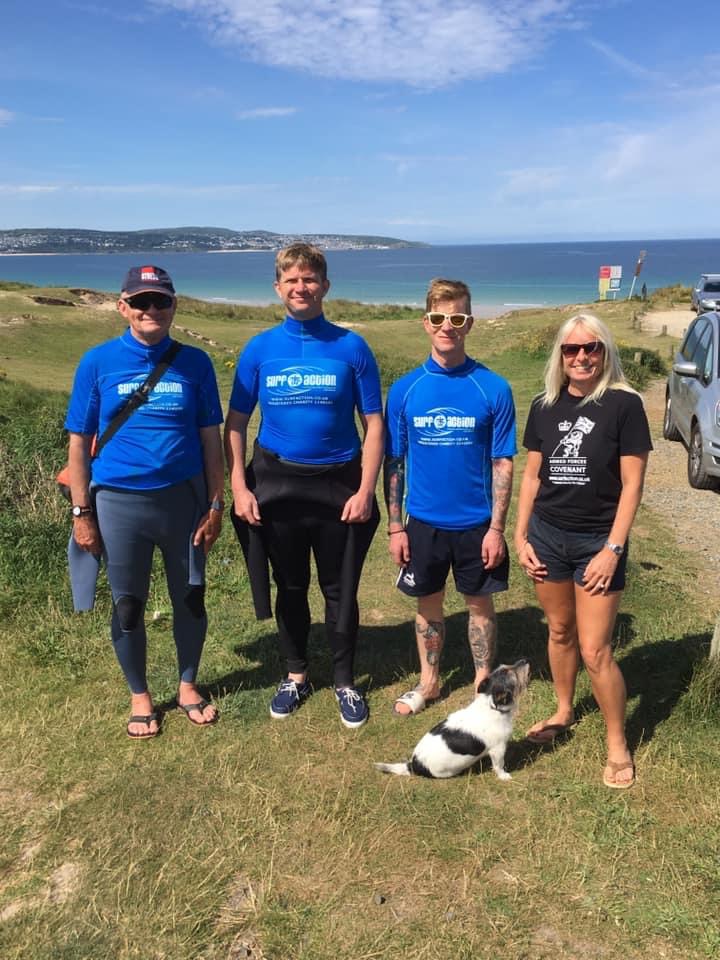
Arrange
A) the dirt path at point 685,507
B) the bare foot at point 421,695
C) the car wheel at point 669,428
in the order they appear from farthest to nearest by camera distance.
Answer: the car wheel at point 669,428
the dirt path at point 685,507
the bare foot at point 421,695

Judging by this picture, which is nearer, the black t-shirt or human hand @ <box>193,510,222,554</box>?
the black t-shirt

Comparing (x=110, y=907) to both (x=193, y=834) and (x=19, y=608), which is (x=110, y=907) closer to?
(x=193, y=834)

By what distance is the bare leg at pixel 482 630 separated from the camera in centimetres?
394

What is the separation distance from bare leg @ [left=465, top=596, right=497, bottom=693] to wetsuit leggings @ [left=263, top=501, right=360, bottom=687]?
68 cm

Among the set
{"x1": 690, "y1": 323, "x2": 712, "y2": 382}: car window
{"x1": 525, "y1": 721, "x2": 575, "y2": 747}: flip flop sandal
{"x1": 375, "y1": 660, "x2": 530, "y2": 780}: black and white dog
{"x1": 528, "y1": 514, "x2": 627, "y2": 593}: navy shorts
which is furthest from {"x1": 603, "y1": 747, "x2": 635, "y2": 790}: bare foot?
{"x1": 690, "y1": 323, "x2": 712, "y2": 382}: car window

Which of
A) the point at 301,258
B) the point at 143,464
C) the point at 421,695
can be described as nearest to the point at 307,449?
the point at 143,464

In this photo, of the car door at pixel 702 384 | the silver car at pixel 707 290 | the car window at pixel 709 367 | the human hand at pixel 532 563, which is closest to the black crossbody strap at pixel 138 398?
the human hand at pixel 532 563

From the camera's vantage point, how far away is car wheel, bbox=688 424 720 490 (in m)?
8.51

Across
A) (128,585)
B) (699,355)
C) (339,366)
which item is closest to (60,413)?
(128,585)

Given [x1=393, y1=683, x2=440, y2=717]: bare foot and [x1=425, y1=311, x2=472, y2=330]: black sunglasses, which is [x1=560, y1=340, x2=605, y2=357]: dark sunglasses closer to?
[x1=425, y1=311, x2=472, y2=330]: black sunglasses

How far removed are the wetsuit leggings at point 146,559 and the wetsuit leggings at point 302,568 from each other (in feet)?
1.43

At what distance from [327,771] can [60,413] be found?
22.9 feet

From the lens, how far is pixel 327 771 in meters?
3.54

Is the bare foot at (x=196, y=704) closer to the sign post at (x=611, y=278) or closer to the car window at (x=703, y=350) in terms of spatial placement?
the car window at (x=703, y=350)
